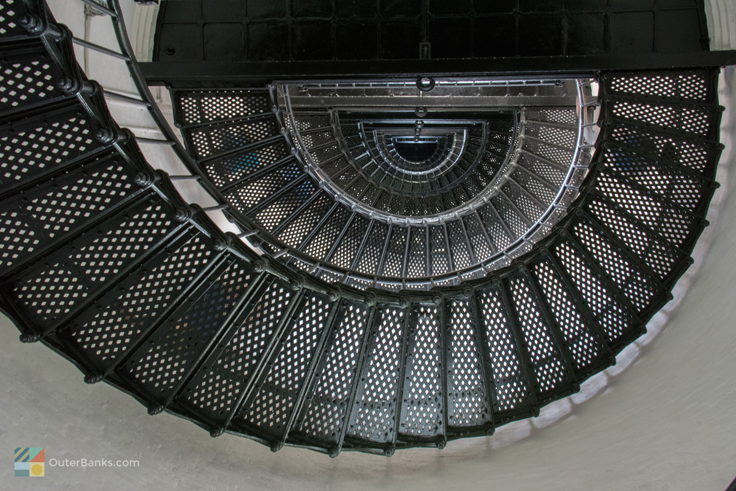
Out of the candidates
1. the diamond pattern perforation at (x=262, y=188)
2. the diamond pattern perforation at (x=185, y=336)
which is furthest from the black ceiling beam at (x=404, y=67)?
the diamond pattern perforation at (x=185, y=336)

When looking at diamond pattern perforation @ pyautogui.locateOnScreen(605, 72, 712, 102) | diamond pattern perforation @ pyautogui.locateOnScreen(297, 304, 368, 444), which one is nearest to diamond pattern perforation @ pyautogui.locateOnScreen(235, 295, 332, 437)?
diamond pattern perforation @ pyautogui.locateOnScreen(297, 304, 368, 444)

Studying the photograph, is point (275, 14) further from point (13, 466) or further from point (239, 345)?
point (13, 466)

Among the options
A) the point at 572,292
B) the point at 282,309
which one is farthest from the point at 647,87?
the point at 282,309

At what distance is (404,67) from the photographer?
260 inches

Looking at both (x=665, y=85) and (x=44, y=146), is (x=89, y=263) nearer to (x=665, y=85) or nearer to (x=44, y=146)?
(x=44, y=146)

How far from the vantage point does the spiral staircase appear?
3889 mm

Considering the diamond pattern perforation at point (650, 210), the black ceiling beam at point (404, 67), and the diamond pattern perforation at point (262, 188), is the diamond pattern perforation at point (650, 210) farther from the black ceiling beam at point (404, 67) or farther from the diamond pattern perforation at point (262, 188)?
the diamond pattern perforation at point (262, 188)

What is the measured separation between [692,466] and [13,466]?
18.2 ft

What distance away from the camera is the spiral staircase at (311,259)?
3.89 metres

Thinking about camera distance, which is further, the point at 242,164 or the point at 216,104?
the point at 242,164

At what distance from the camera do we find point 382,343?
5492 mm

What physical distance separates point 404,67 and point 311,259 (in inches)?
135

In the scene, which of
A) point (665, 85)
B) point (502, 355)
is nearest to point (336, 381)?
point (502, 355)

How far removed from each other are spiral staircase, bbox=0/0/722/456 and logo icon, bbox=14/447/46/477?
2.73 ft
